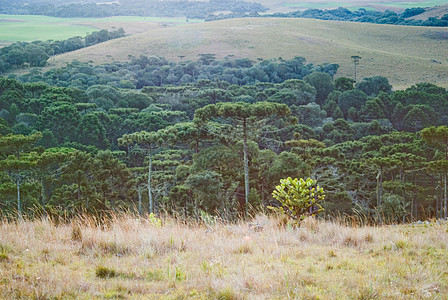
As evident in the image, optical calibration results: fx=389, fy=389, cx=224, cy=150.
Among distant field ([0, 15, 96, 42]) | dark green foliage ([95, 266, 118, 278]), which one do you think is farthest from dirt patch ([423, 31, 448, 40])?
dark green foliage ([95, 266, 118, 278])

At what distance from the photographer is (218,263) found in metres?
4.80

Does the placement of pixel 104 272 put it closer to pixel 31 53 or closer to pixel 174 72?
pixel 174 72

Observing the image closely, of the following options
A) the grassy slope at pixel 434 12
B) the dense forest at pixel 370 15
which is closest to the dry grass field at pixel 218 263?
the dense forest at pixel 370 15

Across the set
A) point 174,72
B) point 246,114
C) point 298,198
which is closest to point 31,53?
point 174,72

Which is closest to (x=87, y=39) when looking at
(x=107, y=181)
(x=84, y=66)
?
(x=84, y=66)

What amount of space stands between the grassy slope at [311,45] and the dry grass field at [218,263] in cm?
9163

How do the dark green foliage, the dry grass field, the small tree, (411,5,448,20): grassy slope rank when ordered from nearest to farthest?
the dry grass field → the dark green foliage → the small tree → (411,5,448,20): grassy slope

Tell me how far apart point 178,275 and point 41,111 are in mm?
58345

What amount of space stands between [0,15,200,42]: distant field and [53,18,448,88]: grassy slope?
25.3m

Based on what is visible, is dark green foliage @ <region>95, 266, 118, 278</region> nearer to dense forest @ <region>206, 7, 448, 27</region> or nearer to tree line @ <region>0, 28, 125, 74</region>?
tree line @ <region>0, 28, 125, 74</region>

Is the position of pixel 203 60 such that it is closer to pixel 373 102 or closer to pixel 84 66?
pixel 84 66

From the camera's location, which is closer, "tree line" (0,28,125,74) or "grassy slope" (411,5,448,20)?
"tree line" (0,28,125,74)

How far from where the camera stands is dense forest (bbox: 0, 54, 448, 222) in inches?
1050

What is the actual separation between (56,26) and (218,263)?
566 feet
